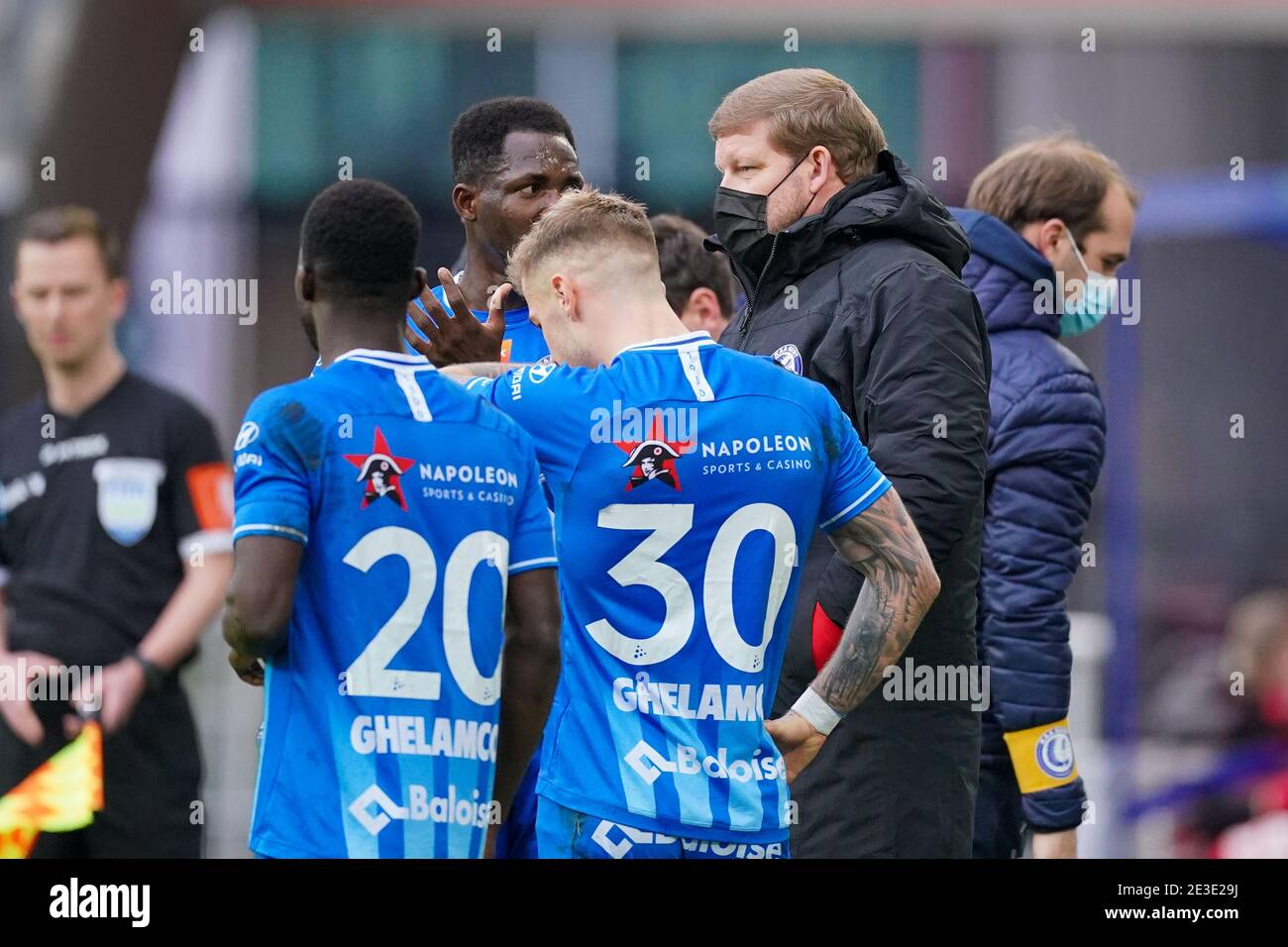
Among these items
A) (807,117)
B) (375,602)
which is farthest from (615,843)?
(807,117)

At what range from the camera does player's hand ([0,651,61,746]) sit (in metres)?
4.93

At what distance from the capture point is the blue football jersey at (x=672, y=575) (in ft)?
9.80

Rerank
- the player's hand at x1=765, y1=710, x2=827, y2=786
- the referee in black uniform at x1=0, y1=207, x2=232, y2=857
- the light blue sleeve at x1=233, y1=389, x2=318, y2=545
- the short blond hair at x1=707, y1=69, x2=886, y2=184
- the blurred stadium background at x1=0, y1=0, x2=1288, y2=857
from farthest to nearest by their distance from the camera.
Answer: the blurred stadium background at x1=0, y1=0, x2=1288, y2=857 < the referee in black uniform at x1=0, y1=207, x2=232, y2=857 < the short blond hair at x1=707, y1=69, x2=886, y2=184 < the player's hand at x1=765, y1=710, x2=827, y2=786 < the light blue sleeve at x1=233, y1=389, x2=318, y2=545

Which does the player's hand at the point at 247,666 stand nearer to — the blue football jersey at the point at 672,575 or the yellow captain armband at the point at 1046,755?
the blue football jersey at the point at 672,575

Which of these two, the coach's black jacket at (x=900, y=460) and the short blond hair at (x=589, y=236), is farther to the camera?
the coach's black jacket at (x=900, y=460)

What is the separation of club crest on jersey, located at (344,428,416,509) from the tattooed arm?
0.83 meters

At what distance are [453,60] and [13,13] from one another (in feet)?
15.1

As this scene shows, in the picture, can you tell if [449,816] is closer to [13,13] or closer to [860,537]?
[860,537]

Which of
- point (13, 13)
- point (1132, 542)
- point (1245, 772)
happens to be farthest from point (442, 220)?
point (1245, 772)

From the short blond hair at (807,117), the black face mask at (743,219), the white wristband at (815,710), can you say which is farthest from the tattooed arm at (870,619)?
the short blond hair at (807,117)

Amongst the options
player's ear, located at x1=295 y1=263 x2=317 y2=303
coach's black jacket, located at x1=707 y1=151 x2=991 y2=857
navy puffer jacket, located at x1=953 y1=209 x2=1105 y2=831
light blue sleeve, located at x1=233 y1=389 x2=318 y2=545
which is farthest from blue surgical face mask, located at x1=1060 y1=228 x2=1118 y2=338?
light blue sleeve, located at x1=233 y1=389 x2=318 y2=545

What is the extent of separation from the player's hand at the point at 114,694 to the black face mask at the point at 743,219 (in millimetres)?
2145

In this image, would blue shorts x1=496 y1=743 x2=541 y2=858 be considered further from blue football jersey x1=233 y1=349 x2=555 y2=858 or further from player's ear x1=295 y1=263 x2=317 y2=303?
player's ear x1=295 y1=263 x2=317 y2=303

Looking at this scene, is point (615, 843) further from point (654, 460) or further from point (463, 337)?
point (463, 337)
